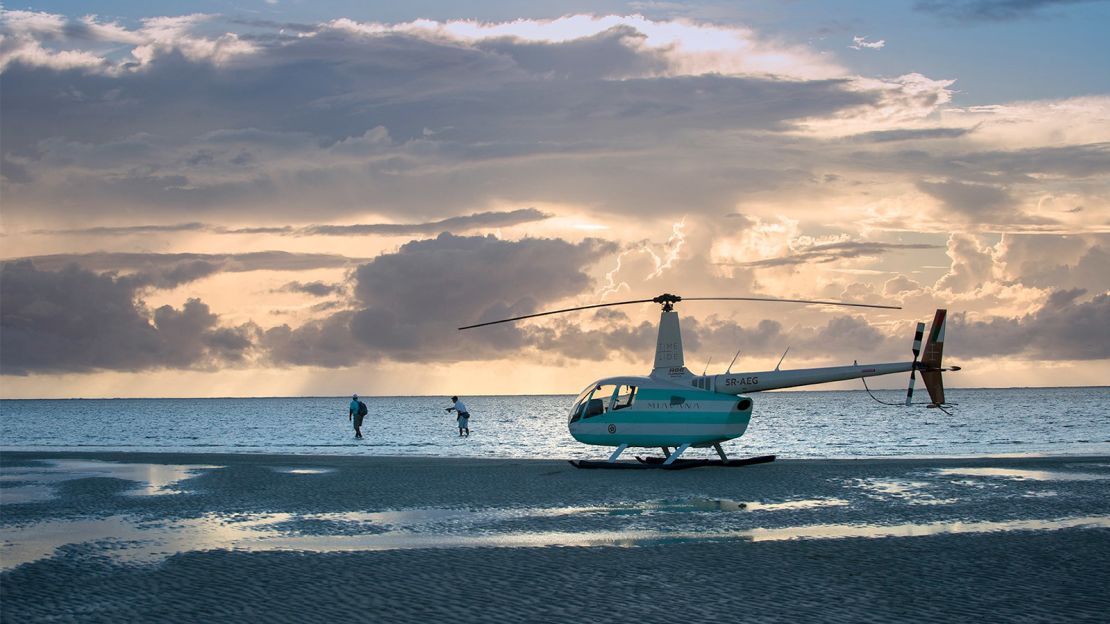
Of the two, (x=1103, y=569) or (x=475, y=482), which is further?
(x=475, y=482)

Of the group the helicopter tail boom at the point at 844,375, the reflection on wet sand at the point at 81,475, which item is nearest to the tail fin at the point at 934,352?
the helicopter tail boom at the point at 844,375

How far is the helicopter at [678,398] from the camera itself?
26016mm

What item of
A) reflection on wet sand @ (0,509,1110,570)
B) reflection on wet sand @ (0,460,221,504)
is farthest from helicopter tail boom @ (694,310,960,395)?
reflection on wet sand @ (0,460,221,504)

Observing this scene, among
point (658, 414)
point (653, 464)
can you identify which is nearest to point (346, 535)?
point (658, 414)

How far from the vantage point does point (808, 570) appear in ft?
42.4

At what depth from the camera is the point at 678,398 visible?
2686cm

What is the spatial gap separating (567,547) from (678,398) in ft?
40.9

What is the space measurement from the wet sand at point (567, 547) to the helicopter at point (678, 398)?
132 centimetres

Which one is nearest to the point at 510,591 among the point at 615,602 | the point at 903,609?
the point at 615,602

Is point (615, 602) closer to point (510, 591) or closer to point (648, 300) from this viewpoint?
point (510, 591)

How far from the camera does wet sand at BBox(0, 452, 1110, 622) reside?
11117mm

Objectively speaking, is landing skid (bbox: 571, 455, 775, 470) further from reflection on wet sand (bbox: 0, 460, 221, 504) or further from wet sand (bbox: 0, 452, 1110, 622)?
reflection on wet sand (bbox: 0, 460, 221, 504)

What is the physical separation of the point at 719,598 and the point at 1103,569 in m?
5.20

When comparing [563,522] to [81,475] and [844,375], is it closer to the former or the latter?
[844,375]
